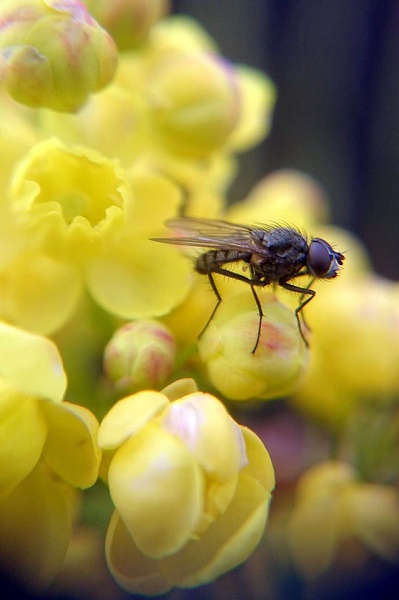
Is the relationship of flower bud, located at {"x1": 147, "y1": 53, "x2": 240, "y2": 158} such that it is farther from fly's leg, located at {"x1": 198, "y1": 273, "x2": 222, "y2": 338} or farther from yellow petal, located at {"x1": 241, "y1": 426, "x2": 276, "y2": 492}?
yellow petal, located at {"x1": 241, "y1": 426, "x2": 276, "y2": 492}

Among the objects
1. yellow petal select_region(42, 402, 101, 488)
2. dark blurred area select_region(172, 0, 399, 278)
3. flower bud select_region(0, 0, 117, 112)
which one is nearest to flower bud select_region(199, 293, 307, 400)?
yellow petal select_region(42, 402, 101, 488)

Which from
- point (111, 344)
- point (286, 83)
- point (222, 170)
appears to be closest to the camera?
point (111, 344)

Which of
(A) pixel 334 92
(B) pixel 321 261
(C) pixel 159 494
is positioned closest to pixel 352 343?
(B) pixel 321 261

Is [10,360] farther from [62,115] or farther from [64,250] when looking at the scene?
Result: [62,115]

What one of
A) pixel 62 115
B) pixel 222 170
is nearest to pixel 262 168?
pixel 222 170

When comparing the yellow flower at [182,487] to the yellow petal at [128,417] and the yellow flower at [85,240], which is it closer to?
the yellow petal at [128,417]

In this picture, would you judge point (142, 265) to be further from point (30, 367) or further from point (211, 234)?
point (30, 367)

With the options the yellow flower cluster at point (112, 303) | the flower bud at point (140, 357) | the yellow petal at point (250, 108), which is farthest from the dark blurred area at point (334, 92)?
the flower bud at point (140, 357)
